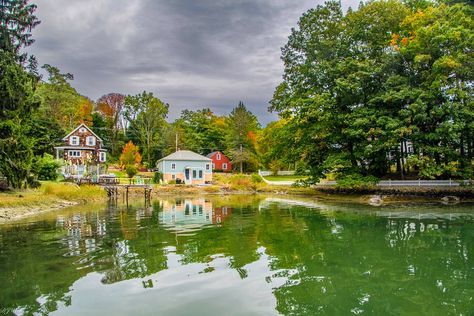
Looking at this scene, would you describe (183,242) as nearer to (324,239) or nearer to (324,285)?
(324,239)

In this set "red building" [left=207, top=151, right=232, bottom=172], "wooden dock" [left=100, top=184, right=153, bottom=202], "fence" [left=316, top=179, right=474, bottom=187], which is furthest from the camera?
"red building" [left=207, top=151, right=232, bottom=172]

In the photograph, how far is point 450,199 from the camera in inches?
1025

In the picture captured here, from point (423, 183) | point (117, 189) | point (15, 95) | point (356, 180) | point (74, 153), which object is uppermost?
point (15, 95)

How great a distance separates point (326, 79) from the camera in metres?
31.2

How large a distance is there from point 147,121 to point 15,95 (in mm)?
49681

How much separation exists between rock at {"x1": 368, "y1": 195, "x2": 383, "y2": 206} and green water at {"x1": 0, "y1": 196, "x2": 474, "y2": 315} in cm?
1054

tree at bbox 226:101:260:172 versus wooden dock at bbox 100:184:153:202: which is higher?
tree at bbox 226:101:260:172

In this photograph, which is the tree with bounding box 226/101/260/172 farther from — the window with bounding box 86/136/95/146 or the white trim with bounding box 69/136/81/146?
the white trim with bounding box 69/136/81/146

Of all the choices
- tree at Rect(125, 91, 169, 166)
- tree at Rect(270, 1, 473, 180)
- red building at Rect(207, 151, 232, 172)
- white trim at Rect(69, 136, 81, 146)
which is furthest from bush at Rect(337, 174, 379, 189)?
tree at Rect(125, 91, 169, 166)

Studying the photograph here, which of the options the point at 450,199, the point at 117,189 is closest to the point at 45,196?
the point at 117,189

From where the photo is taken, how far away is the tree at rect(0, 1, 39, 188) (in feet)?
71.6

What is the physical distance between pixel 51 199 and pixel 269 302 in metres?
23.1

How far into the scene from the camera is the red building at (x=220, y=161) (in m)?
67.8

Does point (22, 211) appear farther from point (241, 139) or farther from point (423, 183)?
point (241, 139)
